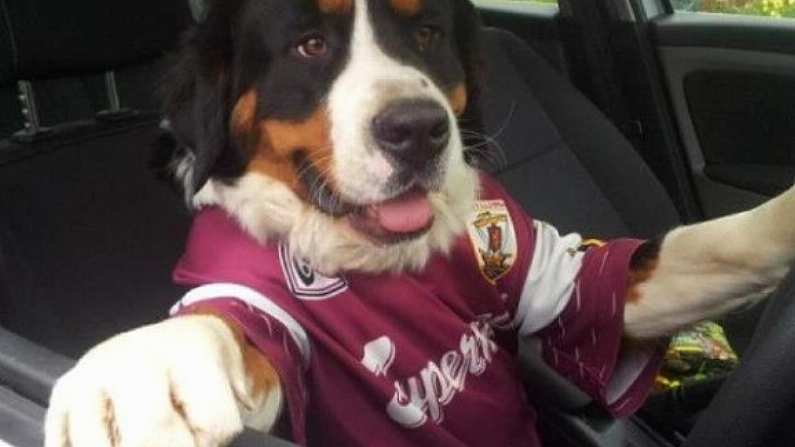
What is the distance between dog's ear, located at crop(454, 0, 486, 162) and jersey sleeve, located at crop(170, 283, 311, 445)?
23.4 inches

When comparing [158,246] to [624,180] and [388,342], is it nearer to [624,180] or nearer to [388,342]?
[388,342]

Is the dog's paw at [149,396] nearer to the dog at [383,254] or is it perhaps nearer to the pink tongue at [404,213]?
the dog at [383,254]

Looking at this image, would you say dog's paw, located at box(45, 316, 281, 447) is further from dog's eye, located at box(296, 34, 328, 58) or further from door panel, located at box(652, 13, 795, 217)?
door panel, located at box(652, 13, 795, 217)

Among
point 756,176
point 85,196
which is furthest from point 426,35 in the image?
point 756,176

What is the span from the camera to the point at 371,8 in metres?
2.05

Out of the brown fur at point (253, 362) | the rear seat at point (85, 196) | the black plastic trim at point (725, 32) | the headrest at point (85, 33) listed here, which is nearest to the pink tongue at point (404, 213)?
the brown fur at point (253, 362)

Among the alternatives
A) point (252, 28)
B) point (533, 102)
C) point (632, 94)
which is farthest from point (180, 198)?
point (632, 94)

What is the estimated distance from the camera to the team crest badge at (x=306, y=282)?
1943 millimetres

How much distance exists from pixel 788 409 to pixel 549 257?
2.85 feet

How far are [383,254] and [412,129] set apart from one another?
0.28 meters

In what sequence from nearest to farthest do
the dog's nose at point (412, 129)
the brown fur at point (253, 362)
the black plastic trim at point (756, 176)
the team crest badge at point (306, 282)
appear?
the brown fur at point (253, 362), the dog's nose at point (412, 129), the team crest badge at point (306, 282), the black plastic trim at point (756, 176)

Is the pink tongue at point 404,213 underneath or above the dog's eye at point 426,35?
underneath

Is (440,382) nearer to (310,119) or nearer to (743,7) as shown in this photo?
(310,119)

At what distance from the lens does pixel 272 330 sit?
1.82m
